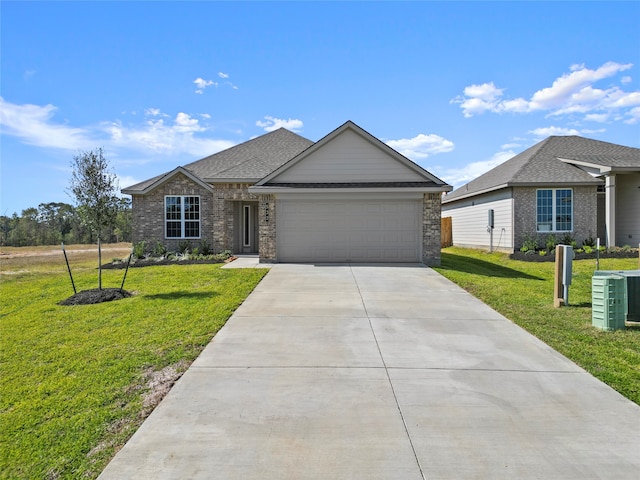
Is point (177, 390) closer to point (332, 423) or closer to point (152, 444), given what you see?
point (152, 444)

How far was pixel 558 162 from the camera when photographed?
19328mm

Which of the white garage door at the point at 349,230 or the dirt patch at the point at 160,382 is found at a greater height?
the white garage door at the point at 349,230

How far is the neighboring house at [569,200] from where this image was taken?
17375 mm

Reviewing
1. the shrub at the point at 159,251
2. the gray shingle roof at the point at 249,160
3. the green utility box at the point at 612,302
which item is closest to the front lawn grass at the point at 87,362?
the green utility box at the point at 612,302

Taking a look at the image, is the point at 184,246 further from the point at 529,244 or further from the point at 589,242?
the point at 589,242

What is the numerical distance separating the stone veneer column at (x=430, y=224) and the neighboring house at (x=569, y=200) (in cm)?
559

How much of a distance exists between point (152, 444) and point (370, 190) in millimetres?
11758

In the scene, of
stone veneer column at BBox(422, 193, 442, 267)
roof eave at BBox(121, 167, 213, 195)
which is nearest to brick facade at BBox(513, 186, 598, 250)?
stone veneer column at BBox(422, 193, 442, 267)

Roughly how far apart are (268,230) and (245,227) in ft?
13.7

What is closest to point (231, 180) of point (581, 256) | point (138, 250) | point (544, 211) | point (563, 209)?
point (138, 250)

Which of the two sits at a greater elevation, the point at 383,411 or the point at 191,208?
the point at 191,208

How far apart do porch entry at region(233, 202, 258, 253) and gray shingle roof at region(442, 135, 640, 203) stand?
39.4 ft

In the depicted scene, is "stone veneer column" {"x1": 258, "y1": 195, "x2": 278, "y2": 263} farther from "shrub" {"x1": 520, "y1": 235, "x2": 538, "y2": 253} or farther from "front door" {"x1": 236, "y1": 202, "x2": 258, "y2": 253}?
"shrub" {"x1": 520, "y1": 235, "x2": 538, "y2": 253}

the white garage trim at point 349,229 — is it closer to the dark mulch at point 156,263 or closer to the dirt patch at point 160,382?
the dark mulch at point 156,263
